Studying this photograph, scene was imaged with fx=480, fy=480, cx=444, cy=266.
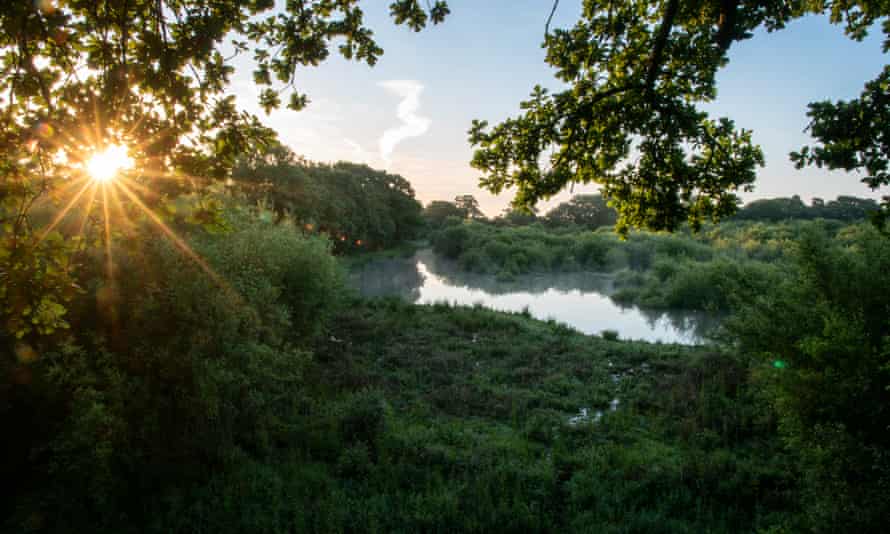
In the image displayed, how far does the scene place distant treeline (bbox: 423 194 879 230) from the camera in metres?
54.1

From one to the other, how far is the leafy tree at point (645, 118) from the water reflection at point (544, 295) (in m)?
17.3

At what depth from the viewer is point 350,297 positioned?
2464cm

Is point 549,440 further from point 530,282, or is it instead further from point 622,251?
point 622,251

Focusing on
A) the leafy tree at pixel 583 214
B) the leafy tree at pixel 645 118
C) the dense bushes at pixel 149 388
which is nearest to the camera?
the leafy tree at pixel 645 118

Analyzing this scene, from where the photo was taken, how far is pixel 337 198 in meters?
48.2

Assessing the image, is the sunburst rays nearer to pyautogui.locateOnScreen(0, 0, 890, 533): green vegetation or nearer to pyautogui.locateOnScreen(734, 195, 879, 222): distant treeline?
pyautogui.locateOnScreen(0, 0, 890, 533): green vegetation

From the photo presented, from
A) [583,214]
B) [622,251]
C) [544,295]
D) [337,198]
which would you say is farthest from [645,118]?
[583,214]

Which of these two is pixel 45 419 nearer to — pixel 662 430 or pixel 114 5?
pixel 114 5

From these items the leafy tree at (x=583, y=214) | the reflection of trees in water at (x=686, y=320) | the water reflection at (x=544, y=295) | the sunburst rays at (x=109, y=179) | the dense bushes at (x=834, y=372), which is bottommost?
the reflection of trees in water at (x=686, y=320)

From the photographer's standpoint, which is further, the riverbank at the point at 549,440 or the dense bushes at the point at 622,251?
the dense bushes at the point at 622,251

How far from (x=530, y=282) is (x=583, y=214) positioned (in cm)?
6059

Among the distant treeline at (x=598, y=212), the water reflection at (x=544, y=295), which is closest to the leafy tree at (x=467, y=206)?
the distant treeline at (x=598, y=212)

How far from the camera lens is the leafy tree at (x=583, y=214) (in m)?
97.6

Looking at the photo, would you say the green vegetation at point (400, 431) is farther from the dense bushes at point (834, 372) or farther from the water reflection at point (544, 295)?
the water reflection at point (544, 295)
